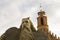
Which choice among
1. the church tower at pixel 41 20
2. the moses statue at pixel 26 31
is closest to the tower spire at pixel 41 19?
the church tower at pixel 41 20

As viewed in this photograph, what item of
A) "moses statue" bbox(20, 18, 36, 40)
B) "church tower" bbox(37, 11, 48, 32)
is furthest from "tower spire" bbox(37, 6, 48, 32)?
"moses statue" bbox(20, 18, 36, 40)

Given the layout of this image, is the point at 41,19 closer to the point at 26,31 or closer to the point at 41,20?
the point at 41,20

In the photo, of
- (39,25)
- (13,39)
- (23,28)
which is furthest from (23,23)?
(39,25)

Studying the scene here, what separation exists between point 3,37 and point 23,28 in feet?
2.26

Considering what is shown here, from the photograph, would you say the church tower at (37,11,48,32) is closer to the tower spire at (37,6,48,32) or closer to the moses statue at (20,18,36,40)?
the tower spire at (37,6,48,32)

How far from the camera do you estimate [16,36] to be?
333 inches

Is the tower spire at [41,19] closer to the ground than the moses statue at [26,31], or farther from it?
closer to the ground

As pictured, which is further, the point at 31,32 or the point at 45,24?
the point at 45,24

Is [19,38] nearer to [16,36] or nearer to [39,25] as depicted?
[16,36]

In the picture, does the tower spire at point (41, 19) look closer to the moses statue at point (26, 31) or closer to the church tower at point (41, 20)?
the church tower at point (41, 20)

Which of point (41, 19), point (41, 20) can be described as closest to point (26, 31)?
point (41, 19)

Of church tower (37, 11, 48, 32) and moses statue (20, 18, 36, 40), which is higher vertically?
moses statue (20, 18, 36, 40)

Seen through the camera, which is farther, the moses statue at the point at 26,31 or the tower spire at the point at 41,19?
the tower spire at the point at 41,19

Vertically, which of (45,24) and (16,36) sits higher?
(16,36)
